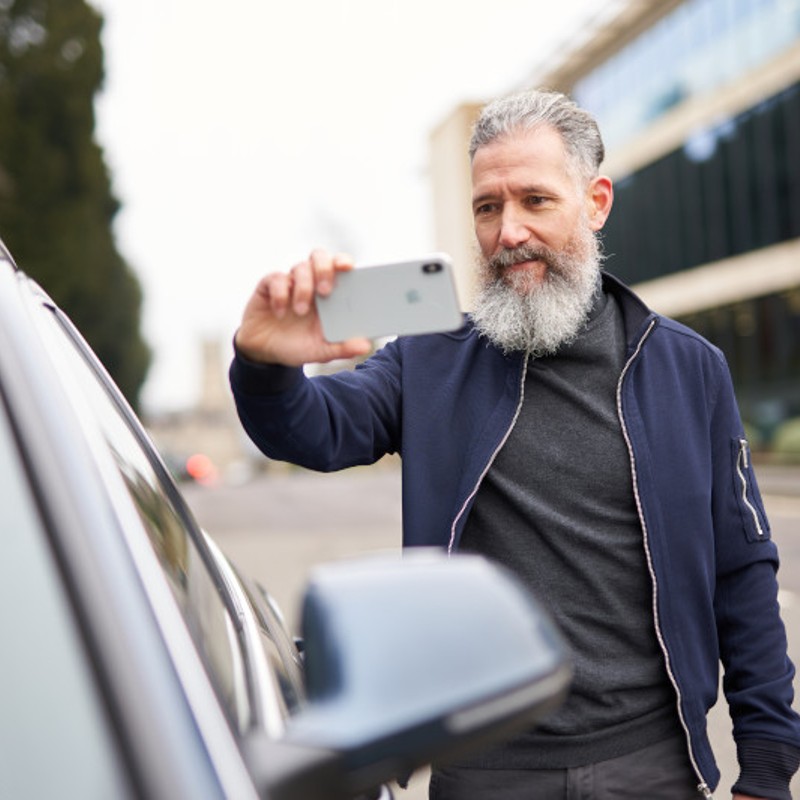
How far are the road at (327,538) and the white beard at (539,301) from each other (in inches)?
67.9

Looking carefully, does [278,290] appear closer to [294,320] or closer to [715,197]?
[294,320]

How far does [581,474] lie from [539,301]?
32 centimetres

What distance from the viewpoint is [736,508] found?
6.25 feet

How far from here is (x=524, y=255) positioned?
192 centimetres

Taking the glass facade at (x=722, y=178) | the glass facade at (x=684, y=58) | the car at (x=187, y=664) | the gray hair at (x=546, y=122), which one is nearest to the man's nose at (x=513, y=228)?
the gray hair at (x=546, y=122)

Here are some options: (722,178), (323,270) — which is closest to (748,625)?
(323,270)

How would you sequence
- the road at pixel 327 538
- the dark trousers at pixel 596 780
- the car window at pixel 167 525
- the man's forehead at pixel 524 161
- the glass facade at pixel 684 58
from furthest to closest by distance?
1. the glass facade at pixel 684 58
2. the road at pixel 327 538
3. the man's forehead at pixel 524 161
4. the dark trousers at pixel 596 780
5. the car window at pixel 167 525

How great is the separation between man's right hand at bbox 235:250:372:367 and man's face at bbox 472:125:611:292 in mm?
562

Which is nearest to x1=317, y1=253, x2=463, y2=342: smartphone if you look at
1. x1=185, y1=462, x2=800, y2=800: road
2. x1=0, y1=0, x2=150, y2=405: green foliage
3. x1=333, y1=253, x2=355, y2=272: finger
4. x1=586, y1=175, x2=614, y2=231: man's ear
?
x1=333, y1=253, x2=355, y2=272: finger

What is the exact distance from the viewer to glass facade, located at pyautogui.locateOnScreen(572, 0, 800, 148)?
2498cm

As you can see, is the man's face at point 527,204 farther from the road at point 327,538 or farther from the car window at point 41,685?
the road at point 327,538

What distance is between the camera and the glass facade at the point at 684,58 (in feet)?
82.0

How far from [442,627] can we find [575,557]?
99cm

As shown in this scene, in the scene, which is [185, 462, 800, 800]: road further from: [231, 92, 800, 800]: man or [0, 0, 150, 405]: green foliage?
[0, 0, 150, 405]: green foliage
